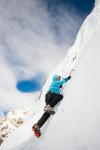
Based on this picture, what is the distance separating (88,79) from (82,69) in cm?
111

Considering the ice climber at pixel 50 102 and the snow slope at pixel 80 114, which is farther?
the ice climber at pixel 50 102

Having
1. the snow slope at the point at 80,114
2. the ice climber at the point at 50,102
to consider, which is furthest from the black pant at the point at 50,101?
the snow slope at the point at 80,114

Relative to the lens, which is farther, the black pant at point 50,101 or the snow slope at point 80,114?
the black pant at point 50,101

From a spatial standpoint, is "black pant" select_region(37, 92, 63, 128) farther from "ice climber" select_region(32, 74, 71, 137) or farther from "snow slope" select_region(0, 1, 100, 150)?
"snow slope" select_region(0, 1, 100, 150)

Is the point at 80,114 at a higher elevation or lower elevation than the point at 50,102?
lower

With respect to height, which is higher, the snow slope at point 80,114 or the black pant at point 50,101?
the black pant at point 50,101

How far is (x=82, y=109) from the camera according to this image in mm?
10508

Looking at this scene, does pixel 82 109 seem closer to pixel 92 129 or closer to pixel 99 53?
pixel 92 129

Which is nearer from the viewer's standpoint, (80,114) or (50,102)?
(80,114)

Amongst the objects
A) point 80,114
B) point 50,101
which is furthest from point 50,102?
point 80,114

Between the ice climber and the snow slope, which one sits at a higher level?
the ice climber

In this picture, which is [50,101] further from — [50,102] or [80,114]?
[80,114]

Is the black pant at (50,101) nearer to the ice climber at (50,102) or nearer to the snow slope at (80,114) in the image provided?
the ice climber at (50,102)

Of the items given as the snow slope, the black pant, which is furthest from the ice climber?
the snow slope
